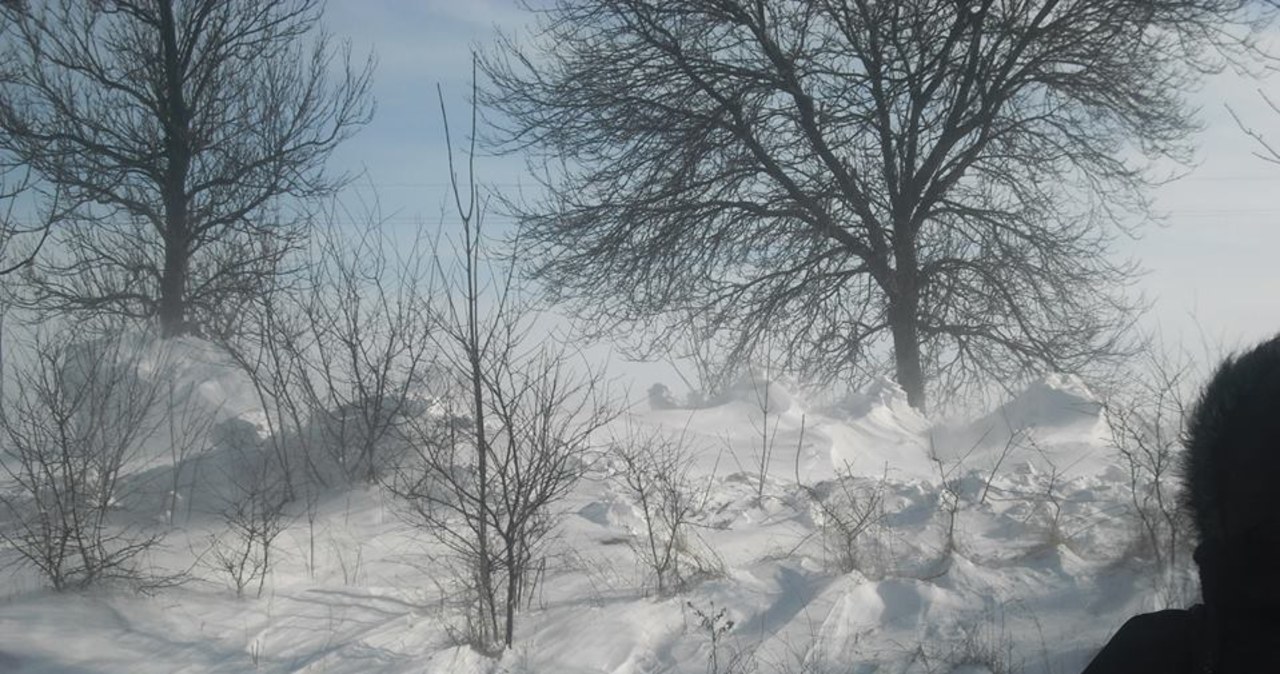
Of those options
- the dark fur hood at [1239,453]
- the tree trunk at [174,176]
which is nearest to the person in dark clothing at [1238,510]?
the dark fur hood at [1239,453]

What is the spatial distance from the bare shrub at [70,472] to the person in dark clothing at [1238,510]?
5.00 m

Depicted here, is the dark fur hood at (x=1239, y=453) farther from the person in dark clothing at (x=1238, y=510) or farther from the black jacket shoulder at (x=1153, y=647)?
the black jacket shoulder at (x=1153, y=647)

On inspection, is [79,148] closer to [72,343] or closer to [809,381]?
[72,343]

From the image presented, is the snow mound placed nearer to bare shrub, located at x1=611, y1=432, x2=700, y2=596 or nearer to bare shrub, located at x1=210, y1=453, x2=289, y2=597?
bare shrub, located at x1=611, y1=432, x2=700, y2=596

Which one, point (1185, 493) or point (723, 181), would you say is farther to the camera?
point (723, 181)

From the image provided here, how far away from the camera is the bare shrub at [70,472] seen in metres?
5.38

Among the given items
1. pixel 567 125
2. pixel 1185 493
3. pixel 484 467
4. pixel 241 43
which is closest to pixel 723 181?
pixel 567 125

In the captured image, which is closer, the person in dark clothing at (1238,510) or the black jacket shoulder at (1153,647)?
the person in dark clothing at (1238,510)

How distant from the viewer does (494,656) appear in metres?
4.68

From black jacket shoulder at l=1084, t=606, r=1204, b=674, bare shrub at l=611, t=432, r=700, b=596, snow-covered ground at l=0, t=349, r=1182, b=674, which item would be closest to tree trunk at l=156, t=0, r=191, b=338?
snow-covered ground at l=0, t=349, r=1182, b=674

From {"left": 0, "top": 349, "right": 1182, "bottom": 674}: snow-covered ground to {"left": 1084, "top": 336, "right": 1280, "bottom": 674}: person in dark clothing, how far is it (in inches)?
101

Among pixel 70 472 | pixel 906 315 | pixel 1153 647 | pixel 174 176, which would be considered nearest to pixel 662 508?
pixel 70 472

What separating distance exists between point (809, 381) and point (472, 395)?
23.5ft

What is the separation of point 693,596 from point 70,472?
342 cm
